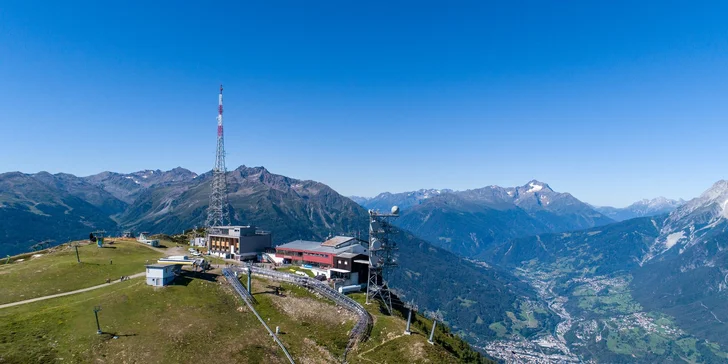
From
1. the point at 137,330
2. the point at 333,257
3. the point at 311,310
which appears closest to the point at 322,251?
the point at 333,257

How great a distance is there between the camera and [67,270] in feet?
313

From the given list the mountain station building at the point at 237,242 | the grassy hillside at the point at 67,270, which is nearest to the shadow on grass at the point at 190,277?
the grassy hillside at the point at 67,270

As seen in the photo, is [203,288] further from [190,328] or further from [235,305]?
[190,328]

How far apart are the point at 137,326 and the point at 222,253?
2415 inches

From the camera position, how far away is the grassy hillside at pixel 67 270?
8375cm

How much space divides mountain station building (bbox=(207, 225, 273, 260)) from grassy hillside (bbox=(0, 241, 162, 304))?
1708 cm

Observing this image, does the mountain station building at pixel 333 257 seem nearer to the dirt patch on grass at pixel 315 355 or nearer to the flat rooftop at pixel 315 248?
the flat rooftop at pixel 315 248

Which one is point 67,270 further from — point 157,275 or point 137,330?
point 137,330

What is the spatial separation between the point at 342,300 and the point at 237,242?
54508mm

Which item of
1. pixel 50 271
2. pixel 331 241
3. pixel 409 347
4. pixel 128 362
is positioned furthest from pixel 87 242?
pixel 409 347

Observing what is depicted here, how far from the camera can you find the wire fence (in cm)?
7368

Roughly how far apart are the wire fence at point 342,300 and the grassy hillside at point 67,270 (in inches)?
1249

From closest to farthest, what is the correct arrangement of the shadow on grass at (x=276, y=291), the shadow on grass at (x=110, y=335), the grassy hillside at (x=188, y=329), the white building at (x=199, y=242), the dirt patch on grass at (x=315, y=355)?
1. the grassy hillside at (x=188, y=329)
2. the shadow on grass at (x=110, y=335)
3. the dirt patch on grass at (x=315, y=355)
4. the shadow on grass at (x=276, y=291)
5. the white building at (x=199, y=242)

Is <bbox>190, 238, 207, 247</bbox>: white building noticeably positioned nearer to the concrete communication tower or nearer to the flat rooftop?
the flat rooftop
